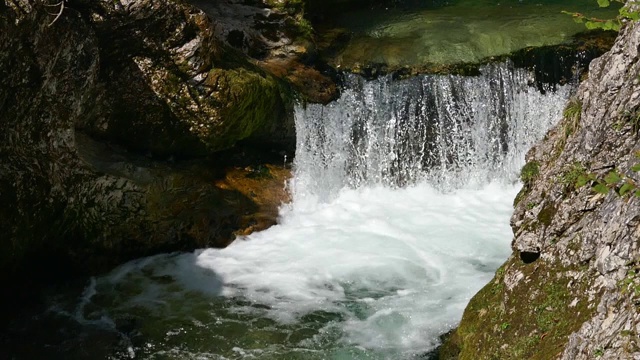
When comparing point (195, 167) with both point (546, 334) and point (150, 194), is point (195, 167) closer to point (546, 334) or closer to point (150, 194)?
point (150, 194)

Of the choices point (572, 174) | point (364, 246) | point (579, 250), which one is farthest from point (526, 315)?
point (364, 246)

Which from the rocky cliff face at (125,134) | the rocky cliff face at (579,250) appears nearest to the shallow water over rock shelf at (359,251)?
the rocky cliff face at (125,134)

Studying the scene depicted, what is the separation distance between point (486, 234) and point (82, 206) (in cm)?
508

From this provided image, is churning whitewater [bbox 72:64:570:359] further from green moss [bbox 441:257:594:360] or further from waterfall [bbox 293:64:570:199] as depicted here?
green moss [bbox 441:257:594:360]

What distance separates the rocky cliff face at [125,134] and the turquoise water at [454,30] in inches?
86.8

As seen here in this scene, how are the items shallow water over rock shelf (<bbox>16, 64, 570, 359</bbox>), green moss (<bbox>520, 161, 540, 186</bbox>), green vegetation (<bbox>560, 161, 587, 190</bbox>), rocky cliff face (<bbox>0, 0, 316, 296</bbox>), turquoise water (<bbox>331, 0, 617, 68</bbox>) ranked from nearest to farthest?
green vegetation (<bbox>560, 161, 587, 190</bbox>) < green moss (<bbox>520, 161, 540, 186</bbox>) < shallow water over rock shelf (<bbox>16, 64, 570, 359</bbox>) < rocky cliff face (<bbox>0, 0, 316, 296</bbox>) < turquoise water (<bbox>331, 0, 617, 68</bbox>)

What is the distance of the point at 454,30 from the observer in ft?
41.3

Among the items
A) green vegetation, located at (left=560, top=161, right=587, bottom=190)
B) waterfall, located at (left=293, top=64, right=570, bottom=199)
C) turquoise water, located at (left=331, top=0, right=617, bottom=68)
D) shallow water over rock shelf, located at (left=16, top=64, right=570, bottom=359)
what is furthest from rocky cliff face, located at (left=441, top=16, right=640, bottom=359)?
turquoise water, located at (left=331, top=0, right=617, bottom=68)

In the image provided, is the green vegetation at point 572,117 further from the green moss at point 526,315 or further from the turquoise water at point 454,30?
the turquoise water at point 454,30

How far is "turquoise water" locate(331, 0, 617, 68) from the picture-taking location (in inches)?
457

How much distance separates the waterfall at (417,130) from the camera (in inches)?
428

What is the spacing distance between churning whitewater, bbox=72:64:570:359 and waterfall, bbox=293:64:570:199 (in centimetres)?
2

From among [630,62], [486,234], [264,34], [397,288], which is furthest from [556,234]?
[264,34]

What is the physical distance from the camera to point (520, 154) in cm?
1109
